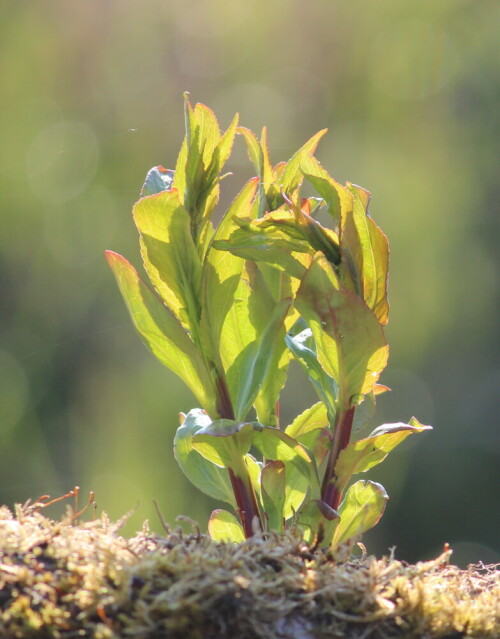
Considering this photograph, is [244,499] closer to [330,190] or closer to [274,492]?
[274,492]

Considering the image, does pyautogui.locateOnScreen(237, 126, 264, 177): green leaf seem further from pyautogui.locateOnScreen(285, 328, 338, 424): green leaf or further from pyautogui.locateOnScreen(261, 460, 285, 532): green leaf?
pyautogui.locateOnScreen(261, 460, 285, 532): green leaf

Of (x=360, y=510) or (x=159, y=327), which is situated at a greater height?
(x=159, y=327)

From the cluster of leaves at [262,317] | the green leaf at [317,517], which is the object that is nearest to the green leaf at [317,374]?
the cluster of leaves at [262,317]

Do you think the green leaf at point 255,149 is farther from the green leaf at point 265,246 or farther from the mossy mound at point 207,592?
the mossy mound at point 207,592

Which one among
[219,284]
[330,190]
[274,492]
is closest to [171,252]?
[219,284]

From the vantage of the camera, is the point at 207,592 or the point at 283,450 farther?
the point at 283,450

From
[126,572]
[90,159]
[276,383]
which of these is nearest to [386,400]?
[90,159]

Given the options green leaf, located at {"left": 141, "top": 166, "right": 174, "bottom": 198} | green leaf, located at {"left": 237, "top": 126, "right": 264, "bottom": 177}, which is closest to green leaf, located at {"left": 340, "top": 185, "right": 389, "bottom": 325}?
green leaf, located at {"left": 237, "top": 126, "right": 264, "bottom": 177}

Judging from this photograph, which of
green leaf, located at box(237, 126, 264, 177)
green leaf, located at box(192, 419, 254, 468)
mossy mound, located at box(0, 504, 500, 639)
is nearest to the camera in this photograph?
mossy mound, located at box(0, 504, 500, 639)

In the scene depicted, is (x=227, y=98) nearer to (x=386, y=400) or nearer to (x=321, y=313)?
(x=386, y=400)
